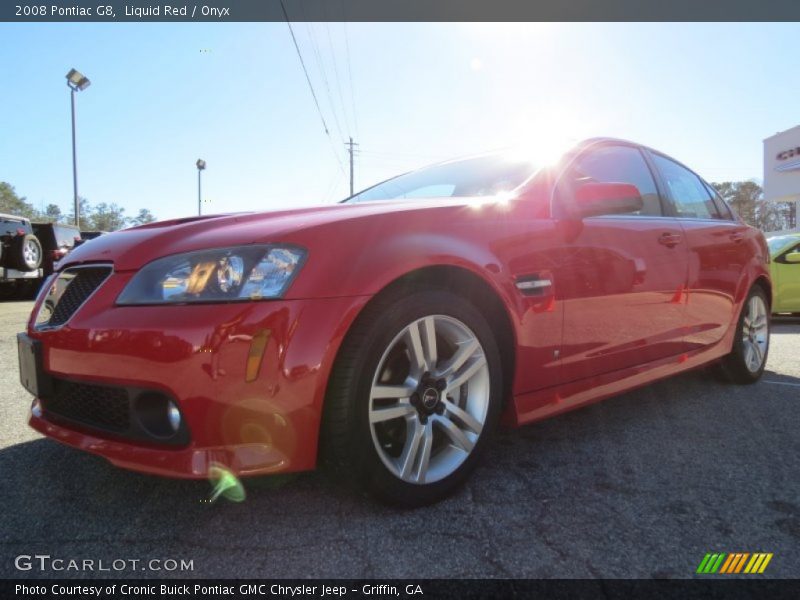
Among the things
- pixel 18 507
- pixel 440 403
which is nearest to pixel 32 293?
pixel 18 507

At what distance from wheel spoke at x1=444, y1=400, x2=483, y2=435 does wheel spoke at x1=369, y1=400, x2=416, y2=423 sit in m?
0.15

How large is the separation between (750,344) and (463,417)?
298cm

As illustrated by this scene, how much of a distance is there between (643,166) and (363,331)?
7.71 feet

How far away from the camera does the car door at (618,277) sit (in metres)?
2.36

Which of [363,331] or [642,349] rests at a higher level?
[363,331]

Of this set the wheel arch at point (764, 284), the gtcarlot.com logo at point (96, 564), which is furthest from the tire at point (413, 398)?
the wheel arch at point (764, 284)

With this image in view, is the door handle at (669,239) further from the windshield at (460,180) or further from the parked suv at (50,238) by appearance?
the parked suv at (50,238)

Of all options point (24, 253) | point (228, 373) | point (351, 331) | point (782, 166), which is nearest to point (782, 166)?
point (782, 166)

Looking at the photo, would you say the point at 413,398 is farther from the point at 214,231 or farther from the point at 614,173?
the point at 614,173

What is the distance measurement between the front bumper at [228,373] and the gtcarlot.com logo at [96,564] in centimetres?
24

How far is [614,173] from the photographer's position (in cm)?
298

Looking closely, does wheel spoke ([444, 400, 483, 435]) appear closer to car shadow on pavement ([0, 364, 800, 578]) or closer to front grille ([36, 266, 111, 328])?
car shadow on pavement ([0, 364, 800, 578])
